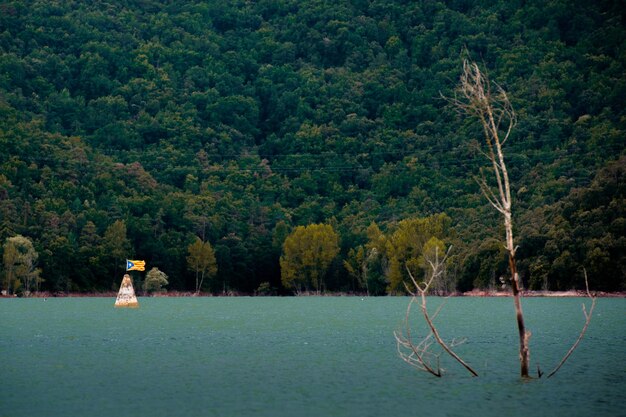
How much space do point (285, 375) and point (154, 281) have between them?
145m

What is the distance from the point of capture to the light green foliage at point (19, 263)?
6476 inches

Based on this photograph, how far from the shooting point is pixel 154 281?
7303 inches

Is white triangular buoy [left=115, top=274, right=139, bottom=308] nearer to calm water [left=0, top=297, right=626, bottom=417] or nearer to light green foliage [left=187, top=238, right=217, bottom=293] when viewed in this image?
calm water [left=0, top=297, right=626, bottom=417]

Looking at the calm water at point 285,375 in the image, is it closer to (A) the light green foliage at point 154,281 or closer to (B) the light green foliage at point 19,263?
(B) the light green foliage at point 19,263

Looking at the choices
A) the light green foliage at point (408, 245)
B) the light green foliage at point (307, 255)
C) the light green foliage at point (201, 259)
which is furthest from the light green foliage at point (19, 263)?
the light green foliage at point (408, 245)

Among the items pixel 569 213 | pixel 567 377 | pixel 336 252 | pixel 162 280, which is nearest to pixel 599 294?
pixel 569 213

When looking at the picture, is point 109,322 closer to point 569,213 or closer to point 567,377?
point 567,377

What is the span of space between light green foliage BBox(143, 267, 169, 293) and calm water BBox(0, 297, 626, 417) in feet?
367

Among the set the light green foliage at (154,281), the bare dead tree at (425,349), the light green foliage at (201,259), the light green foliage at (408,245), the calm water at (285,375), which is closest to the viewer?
the calm water at (285,375)

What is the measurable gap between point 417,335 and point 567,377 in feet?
81.5

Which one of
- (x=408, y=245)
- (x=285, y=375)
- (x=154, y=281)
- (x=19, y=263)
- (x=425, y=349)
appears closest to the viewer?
(x=285, y=375)

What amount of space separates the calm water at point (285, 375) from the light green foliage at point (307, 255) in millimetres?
120204

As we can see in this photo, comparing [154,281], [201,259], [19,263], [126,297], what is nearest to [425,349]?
[126,297]

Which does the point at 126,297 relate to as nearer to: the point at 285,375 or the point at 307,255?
the point at 285,375
